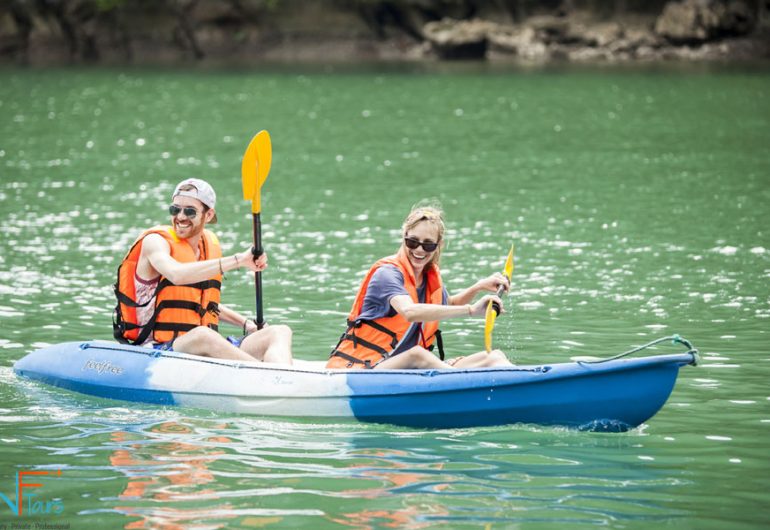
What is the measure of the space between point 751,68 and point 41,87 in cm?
1996

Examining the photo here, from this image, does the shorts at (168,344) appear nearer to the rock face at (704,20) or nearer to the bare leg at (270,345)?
the bare leg at (270,345)

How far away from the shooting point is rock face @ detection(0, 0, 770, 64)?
41906mm

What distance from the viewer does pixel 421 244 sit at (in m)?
6.51

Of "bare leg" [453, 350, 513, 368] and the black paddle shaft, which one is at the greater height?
the black paddle shaft

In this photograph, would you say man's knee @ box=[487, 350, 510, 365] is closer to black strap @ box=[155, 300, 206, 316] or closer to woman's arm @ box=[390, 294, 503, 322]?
woman's arm @ box=[390, 294, 503, 322]

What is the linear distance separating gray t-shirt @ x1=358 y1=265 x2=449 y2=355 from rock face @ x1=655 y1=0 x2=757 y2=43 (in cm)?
3695

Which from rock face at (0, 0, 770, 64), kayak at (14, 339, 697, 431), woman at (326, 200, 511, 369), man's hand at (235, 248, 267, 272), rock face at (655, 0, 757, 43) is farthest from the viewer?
rock face at (0, 0, 770, 64)

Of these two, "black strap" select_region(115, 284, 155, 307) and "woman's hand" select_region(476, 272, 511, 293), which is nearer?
"woman's hand" select_region(476, 272, 511, 293)

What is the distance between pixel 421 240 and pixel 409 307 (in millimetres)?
375

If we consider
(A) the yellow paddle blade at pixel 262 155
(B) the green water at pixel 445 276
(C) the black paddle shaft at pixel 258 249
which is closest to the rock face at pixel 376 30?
(B) the green water at pixel 445 276

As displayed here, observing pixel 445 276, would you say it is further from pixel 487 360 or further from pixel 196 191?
pixel 487 360

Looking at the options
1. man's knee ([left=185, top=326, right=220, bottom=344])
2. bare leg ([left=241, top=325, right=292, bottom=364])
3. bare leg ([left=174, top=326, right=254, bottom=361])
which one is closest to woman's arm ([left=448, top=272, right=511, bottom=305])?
bare leg ([left=241, top=325, right=292, bottom=364])

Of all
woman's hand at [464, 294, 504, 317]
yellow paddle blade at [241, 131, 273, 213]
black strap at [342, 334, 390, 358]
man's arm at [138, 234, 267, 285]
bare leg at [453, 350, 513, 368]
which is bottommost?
bare leg at [453, 350, 513, 368]

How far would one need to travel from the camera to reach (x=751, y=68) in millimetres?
35812
